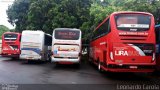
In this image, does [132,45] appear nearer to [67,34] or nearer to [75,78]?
[75,78]

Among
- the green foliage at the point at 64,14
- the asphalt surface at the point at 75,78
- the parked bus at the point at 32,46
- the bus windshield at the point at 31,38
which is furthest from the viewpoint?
the green foliage at the point at 64,14

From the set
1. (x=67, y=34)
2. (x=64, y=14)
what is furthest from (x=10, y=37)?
(x=67, y=34)

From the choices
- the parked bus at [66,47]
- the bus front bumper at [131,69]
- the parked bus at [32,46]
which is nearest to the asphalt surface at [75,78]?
the bus front bumper at [131,69]

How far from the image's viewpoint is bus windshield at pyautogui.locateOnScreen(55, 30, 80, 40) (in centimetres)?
2155

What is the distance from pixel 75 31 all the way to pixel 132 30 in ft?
27.8

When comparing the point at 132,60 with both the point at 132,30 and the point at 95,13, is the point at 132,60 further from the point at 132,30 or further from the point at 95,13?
the point at 95,13

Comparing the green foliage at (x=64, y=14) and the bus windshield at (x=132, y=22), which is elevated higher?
the green foliage at (x=64, y=14)

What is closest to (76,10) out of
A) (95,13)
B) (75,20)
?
(75,20)

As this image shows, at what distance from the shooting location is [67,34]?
2169 cm

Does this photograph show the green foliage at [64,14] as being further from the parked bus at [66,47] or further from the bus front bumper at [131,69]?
the bus front bumper at [131,69]

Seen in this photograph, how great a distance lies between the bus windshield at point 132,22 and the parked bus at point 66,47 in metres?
7.51

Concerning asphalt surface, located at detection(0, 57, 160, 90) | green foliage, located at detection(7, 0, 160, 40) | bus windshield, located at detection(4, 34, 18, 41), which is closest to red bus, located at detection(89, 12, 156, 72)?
asphalt surface, located at detection(0, 57, 160, 90)

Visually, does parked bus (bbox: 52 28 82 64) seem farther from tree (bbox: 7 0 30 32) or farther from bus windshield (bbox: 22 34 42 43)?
tree (bbox: 7 0 30 32)

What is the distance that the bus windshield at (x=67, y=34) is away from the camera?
21547 mm
